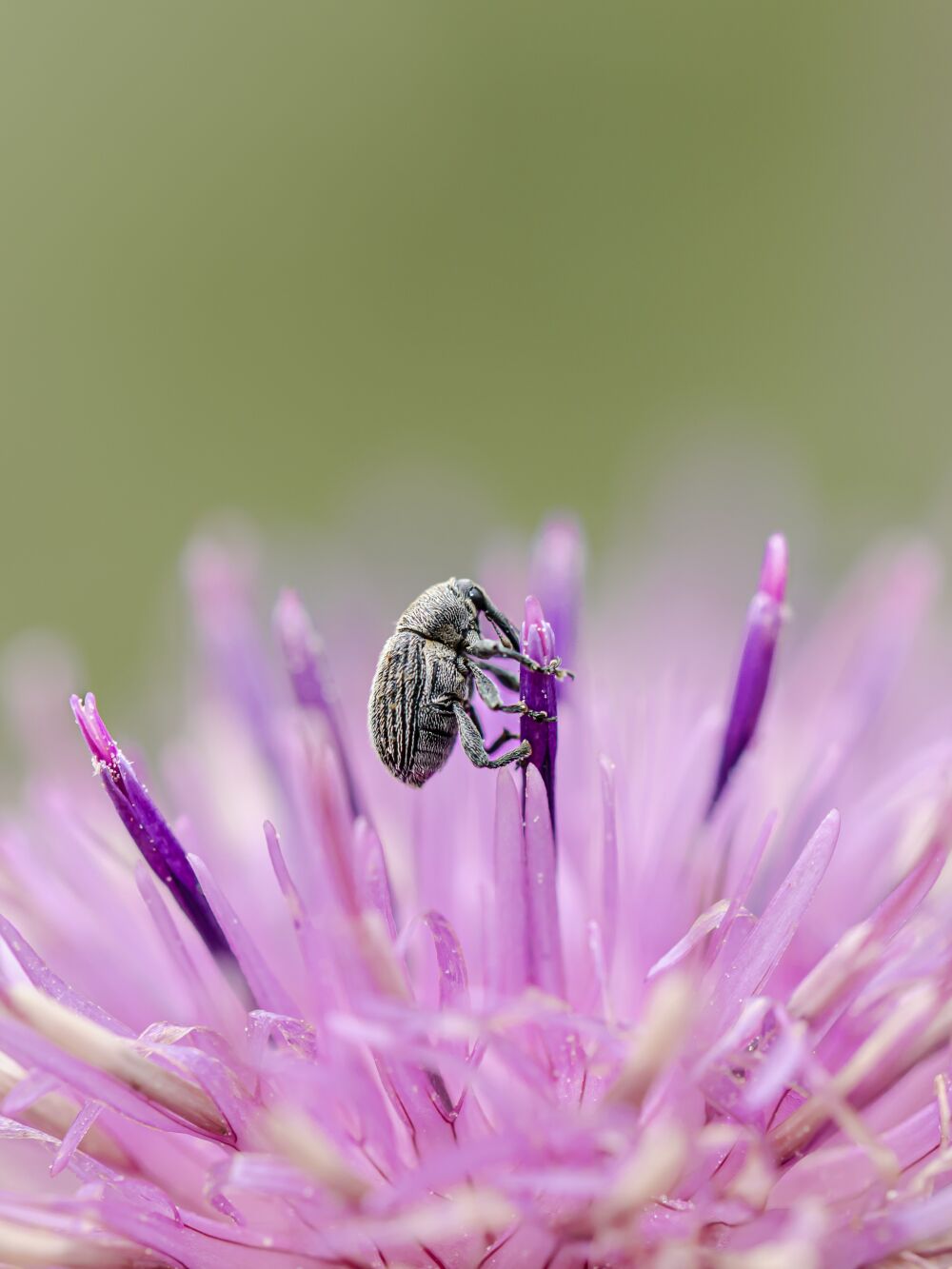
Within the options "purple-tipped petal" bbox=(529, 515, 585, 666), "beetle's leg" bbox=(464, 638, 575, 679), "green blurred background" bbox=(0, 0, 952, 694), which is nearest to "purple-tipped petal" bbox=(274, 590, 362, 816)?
"purple-tipped petal" bbox=(529, 515, 585, 666)

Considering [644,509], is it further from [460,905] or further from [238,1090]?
[238,1090]

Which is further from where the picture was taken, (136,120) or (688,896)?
(136,120)

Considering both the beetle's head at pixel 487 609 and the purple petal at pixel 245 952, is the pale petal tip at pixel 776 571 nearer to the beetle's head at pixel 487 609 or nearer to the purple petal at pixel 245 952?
the beetle's head at pixel 487 609

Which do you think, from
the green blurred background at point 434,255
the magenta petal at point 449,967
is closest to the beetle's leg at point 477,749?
the magenta petal at point 449,967

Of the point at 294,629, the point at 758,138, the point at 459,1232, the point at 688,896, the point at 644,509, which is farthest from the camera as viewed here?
the point at 758,138

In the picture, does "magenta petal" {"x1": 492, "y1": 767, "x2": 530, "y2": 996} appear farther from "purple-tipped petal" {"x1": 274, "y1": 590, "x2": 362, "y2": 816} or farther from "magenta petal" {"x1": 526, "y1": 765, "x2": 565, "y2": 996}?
"purple-tipped petal" {"x1": 274, "y1": 590, "x2": 362, "y2": 816}

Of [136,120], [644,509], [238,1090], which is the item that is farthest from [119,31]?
[238,1090]

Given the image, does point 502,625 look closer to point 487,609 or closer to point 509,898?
point 487,609
